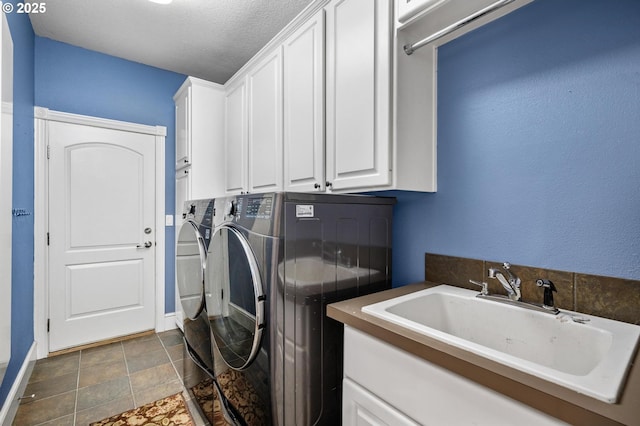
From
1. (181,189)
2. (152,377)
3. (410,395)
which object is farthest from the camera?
(181,189)

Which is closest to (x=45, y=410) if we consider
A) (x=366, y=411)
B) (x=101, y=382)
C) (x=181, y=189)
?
(x=101, y=382)

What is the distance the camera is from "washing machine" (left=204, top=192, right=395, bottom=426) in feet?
3.98

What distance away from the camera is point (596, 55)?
109 cm

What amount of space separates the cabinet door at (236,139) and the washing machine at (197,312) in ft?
1.66

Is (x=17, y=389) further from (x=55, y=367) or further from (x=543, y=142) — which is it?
(x=543, y=142)

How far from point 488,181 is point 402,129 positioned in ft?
1.50

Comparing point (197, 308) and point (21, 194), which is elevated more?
point (21, 194)

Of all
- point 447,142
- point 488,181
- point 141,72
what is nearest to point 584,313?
point 488,181

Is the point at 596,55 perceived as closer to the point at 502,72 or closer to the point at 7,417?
the point at 502,72

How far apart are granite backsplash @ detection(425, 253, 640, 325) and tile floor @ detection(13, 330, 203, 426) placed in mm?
1783

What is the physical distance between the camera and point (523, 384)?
0.67 metres

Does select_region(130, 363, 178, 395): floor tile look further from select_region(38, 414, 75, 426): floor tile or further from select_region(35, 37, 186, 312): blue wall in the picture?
select_region(35, 37, 186, 312): blue wall

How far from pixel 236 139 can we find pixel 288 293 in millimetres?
1801

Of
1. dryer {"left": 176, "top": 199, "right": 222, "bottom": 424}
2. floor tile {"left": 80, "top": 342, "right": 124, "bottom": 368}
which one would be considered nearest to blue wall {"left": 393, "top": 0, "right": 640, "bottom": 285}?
dryer {"left": 176, "top": 199, "right": 222, "bottom": 424}
